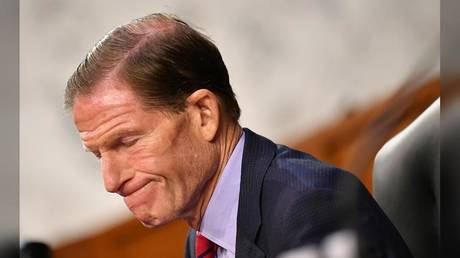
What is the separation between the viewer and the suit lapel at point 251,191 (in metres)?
0.61

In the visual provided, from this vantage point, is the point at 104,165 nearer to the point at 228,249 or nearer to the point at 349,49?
the point at 228,249

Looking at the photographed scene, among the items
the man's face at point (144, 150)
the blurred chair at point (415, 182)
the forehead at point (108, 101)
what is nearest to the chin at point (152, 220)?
the man's face at point (144, 150)

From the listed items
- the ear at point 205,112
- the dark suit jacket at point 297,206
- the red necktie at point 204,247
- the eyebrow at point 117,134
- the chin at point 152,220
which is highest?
the ear at point 205,112

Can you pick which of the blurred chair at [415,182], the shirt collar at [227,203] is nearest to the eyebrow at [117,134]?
the shirt collar at [227,203]

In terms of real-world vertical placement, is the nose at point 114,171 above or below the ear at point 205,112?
below

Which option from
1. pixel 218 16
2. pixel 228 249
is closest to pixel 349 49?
pixel 218 16

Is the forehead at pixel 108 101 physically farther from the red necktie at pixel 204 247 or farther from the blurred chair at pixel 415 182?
the blurred chair at pixel 415 182

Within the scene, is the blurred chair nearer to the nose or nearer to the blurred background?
the blurred background

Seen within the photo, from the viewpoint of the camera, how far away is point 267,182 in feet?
2.01

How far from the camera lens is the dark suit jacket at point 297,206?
582 mm

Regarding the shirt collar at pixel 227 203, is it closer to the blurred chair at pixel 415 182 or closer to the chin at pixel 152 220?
the chin at pixel 152 220

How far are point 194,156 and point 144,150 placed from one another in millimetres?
50

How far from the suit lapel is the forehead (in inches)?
4.7

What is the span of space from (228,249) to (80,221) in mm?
170
